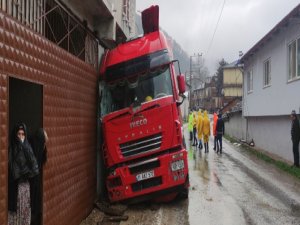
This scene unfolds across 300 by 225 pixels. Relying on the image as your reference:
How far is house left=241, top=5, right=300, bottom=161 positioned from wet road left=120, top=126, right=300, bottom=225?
3.32 metres

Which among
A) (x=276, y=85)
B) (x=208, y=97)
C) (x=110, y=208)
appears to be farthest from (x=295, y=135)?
(x=208, y=97)

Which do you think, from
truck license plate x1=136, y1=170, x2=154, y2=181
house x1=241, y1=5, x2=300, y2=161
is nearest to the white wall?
house x1=241, y1=5, x2=300, y2=161

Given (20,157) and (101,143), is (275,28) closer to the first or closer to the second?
(101,143)

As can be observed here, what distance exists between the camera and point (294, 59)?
15562mm

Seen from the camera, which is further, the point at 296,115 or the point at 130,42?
the point at 296,115

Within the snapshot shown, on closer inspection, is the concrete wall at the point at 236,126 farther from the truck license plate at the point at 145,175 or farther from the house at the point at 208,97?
the house at the point at 208,97

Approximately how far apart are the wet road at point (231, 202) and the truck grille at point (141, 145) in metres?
1.24

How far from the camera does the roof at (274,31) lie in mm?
13975

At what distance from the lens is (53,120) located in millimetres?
6273

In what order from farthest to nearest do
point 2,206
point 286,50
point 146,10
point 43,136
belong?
point 286,50 < point 146,10 < point 43,136 < point 2,206

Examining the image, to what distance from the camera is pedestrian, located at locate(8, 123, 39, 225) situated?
4.94 m

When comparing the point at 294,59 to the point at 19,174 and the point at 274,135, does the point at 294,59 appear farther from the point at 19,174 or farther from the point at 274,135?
the point at 19,174

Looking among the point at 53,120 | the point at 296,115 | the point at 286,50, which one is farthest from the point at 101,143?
the point at 286,50

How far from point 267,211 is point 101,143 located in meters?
3.98
